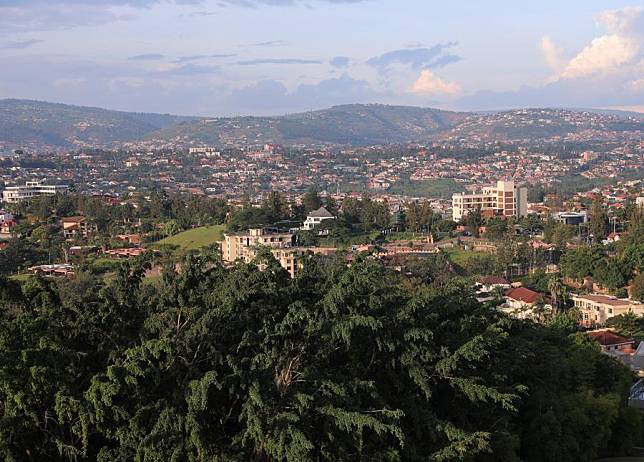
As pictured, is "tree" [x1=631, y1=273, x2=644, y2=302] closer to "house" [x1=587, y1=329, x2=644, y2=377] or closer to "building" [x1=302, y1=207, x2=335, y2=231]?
"house" [x1=587, y1=329, x2=644, y2=377]

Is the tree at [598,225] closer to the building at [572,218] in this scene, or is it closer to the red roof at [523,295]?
the building at [572,218]

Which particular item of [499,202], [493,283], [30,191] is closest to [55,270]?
[493,283]

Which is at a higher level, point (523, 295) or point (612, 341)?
point (612, 341)

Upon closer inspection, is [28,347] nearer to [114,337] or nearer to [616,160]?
[114,337]

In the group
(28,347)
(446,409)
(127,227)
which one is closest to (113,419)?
(28,347)

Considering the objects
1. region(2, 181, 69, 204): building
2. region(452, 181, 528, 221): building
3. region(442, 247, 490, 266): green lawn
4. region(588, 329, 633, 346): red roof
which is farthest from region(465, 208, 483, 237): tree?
region(2, 181, 69, 204): building

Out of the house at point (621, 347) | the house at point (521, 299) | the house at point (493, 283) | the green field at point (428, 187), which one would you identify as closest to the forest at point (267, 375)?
the house at point (621, 347)

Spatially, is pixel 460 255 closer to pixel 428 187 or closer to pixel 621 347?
pixel 621 347

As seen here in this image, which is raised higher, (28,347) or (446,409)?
(28,347)
